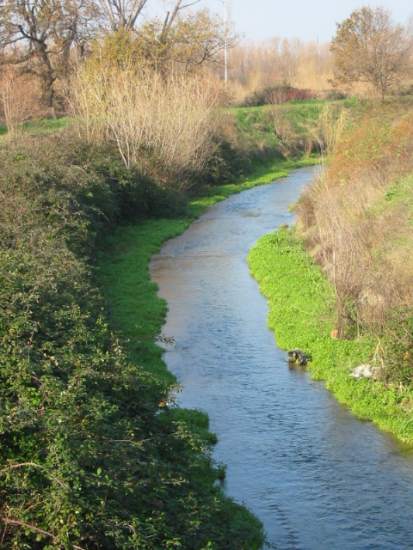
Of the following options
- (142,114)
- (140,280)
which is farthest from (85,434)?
(142,114)

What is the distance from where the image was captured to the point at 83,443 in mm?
7645

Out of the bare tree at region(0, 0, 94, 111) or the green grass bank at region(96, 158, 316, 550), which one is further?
the bare tree at region(0, 0, 94, 111)

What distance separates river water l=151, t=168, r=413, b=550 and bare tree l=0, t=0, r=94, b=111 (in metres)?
33.0

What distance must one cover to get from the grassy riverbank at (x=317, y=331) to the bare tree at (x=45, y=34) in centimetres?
2965

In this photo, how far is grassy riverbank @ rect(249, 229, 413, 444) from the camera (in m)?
13.5

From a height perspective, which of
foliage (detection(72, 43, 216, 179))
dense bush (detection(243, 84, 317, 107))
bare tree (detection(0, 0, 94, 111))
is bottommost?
foliage (detection(72, 43, 216, 179))

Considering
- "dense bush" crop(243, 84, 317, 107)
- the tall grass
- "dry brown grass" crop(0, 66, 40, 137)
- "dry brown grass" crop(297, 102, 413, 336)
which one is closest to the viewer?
"dry brown grass" crop(297, 102, 413, 336)

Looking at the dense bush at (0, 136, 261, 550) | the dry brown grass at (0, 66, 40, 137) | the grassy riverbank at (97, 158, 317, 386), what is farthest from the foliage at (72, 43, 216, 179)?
the dense bush at (0, 136, 261, 550)

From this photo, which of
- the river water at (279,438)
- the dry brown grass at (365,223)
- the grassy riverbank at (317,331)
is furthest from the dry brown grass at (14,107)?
A: the river water at (279,438)

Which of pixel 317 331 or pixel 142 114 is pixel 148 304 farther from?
pixel 142 114

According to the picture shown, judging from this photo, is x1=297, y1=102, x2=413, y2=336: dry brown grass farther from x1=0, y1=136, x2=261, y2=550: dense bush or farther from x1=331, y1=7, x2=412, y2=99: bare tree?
x1=331, y1=7, x2=412, y2=99: bare tree

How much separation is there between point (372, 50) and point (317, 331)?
129 feet

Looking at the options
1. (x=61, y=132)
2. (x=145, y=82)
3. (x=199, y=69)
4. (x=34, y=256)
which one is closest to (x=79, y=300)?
(x=34, y=256)

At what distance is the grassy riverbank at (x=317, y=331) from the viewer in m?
13.5
